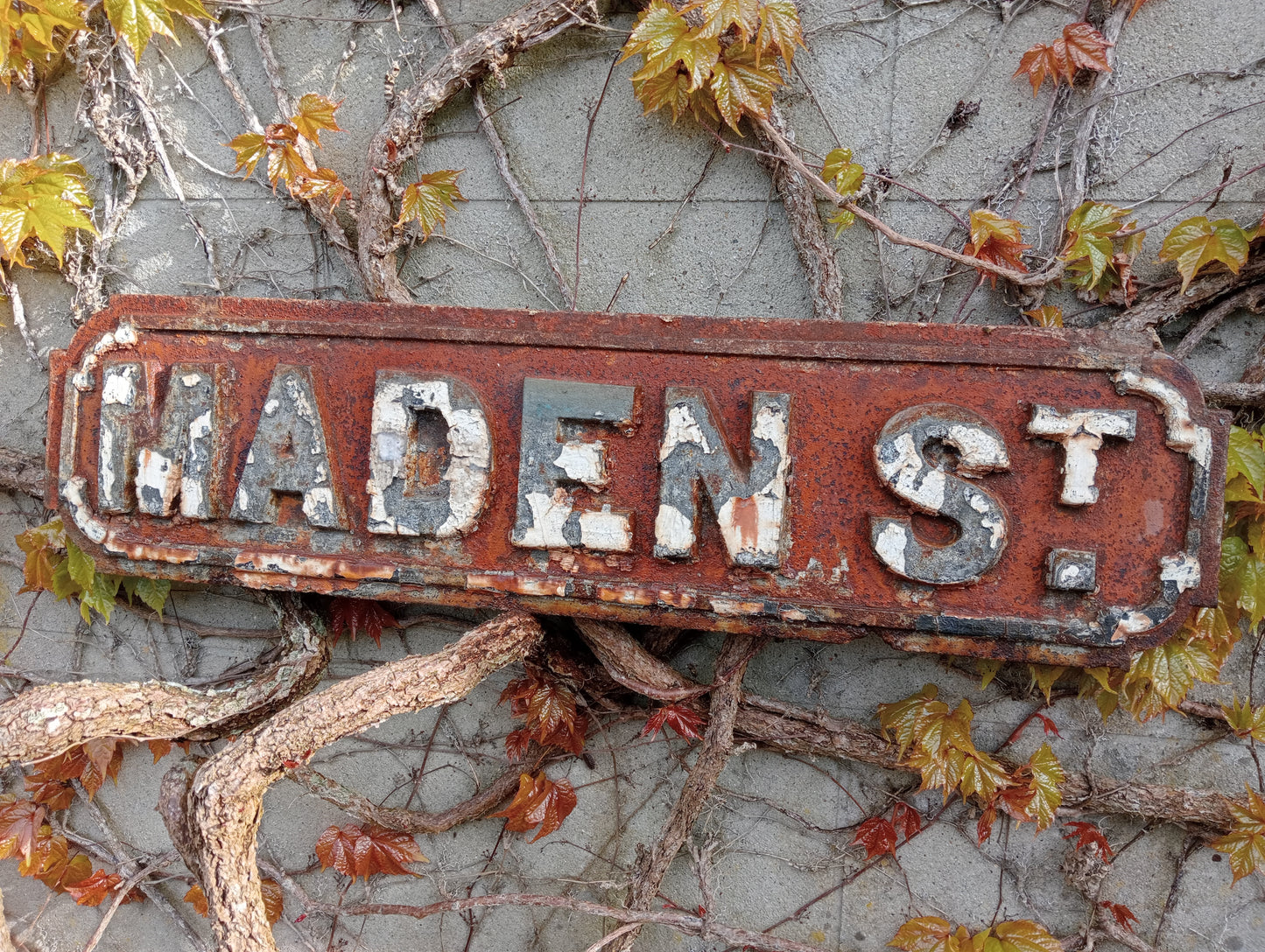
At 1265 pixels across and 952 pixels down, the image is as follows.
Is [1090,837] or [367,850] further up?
[1090,837]

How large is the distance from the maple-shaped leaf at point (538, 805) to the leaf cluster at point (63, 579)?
3.73 ft

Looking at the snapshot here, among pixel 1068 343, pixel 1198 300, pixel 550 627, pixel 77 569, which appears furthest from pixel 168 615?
pixel 1198 300

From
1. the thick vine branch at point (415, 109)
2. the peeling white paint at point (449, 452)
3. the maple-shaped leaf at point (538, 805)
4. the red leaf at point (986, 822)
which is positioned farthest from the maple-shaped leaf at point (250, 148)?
the red leaf at point (986, 822)

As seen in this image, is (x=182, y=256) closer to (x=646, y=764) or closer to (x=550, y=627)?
(x=550, y=627)

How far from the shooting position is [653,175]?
1.93 m

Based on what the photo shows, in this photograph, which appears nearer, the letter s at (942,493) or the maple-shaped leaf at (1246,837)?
the letter s at (942,493)

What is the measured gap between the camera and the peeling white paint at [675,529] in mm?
1487

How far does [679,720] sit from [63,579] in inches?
69.7

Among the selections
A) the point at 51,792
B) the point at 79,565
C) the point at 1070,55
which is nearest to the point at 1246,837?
the point at 1070,55

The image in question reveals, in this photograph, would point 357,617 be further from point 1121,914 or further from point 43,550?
point 1121,914

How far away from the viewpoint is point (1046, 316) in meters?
1.74

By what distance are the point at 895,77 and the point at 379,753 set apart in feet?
7.66

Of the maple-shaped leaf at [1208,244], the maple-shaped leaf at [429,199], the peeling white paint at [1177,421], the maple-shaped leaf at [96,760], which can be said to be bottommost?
the maple-shaped leaf at [96,760]

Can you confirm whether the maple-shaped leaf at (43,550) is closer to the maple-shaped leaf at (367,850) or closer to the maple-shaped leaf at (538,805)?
the maple-shaped leaf at (367,850)
